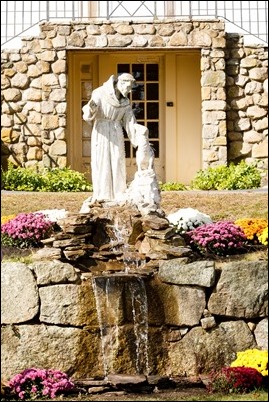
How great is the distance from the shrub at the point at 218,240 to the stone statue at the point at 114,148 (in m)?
0.63

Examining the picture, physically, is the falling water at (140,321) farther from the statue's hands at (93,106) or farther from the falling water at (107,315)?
the statue's hands at (93,106)

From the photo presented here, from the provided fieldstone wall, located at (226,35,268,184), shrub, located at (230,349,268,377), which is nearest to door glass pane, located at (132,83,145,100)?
fieldstone wall, located at (226,35,268,184)

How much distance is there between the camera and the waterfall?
8.95 m

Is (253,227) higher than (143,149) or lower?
lower

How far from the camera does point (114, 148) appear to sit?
1066cm

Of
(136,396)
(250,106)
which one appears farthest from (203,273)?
(250,106)

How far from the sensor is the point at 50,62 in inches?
646

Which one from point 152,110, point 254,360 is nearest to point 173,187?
point 152,110

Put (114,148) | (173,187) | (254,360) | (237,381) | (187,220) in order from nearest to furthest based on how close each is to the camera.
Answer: (237,381)
(254,360)
(114,148)
(187,220)
(173,187)

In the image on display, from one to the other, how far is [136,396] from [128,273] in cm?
145

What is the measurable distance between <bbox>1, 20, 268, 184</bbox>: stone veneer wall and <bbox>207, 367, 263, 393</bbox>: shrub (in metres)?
8.16

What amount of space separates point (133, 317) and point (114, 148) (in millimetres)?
2393

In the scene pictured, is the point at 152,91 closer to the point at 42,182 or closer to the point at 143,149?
the point at 42,182

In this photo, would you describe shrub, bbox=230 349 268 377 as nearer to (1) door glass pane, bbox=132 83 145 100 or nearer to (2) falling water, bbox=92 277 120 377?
(2) falling water, bbox=92 277 120 377
